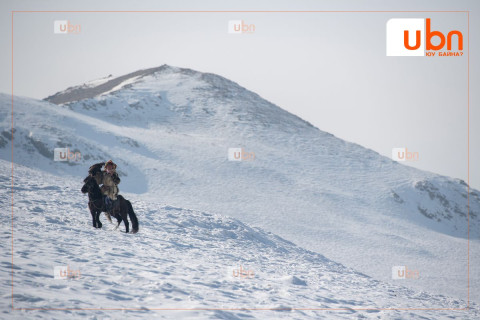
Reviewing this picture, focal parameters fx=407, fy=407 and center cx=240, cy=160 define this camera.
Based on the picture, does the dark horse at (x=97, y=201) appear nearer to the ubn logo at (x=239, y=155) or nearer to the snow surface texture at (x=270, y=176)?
the snow surface texture at (x=270, y=176)

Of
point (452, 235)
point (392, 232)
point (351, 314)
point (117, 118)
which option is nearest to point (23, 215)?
point (351, 314)

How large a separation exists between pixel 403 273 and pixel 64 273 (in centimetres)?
2506

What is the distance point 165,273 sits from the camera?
29.0 feet

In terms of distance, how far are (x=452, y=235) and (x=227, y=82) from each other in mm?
47633

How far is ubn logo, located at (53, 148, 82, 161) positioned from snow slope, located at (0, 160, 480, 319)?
22.2 meters

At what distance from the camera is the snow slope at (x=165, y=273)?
672cm

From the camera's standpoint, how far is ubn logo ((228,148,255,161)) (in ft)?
156

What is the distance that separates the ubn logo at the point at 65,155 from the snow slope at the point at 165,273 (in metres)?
22.2

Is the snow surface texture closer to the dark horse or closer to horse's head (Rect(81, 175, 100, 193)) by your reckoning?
the dark horse

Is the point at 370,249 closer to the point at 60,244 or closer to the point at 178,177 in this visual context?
the point at 178,177
